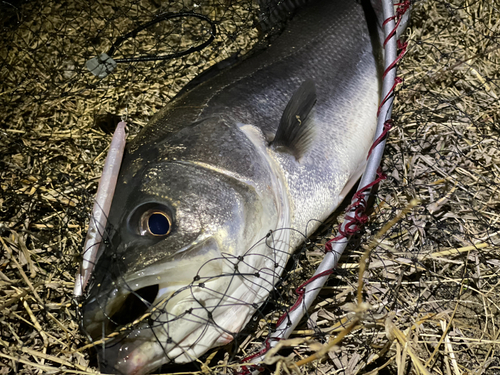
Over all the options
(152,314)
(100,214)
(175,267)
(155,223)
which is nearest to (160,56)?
(100,214)

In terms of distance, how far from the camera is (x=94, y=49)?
11.7 ft

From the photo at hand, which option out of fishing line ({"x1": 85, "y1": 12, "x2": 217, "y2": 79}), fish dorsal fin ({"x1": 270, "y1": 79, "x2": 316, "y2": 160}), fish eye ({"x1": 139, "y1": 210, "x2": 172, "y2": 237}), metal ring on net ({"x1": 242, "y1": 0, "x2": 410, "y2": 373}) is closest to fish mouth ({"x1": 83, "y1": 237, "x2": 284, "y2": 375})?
fish eye ({"x1": 139, "y1": 210, "x2": 172, "y2": 237})

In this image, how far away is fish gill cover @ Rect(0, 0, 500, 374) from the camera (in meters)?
2.37

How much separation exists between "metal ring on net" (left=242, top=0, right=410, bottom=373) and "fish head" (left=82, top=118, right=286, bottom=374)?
189 mm

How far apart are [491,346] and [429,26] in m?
2.73

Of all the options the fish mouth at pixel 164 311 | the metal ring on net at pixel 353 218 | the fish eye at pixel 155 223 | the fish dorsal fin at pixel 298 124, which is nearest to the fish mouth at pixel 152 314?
the fish mouth at pixel 164 311

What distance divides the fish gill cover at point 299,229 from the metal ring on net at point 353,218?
13cm

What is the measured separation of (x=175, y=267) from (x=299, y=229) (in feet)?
2.63

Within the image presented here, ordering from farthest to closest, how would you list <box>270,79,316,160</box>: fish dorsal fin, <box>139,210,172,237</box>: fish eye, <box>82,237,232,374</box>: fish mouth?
<box>270,79,316,160</box>: fish dorsal fin → <box>139,210,172,237</box>: fish eye → <box>82,237,232,374</box>: fish mouth

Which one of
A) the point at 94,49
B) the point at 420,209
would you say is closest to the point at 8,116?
the point at 94,49

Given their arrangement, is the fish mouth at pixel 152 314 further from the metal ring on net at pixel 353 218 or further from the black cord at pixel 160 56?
the black cord at pixel 160 56

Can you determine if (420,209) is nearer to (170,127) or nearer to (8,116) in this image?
(170,127)

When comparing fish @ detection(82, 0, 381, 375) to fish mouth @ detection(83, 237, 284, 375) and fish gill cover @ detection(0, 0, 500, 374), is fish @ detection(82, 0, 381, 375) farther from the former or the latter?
fish gill cover @ detection(0, 0, 500, 374)

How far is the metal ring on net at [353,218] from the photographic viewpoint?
2117 millimetres
